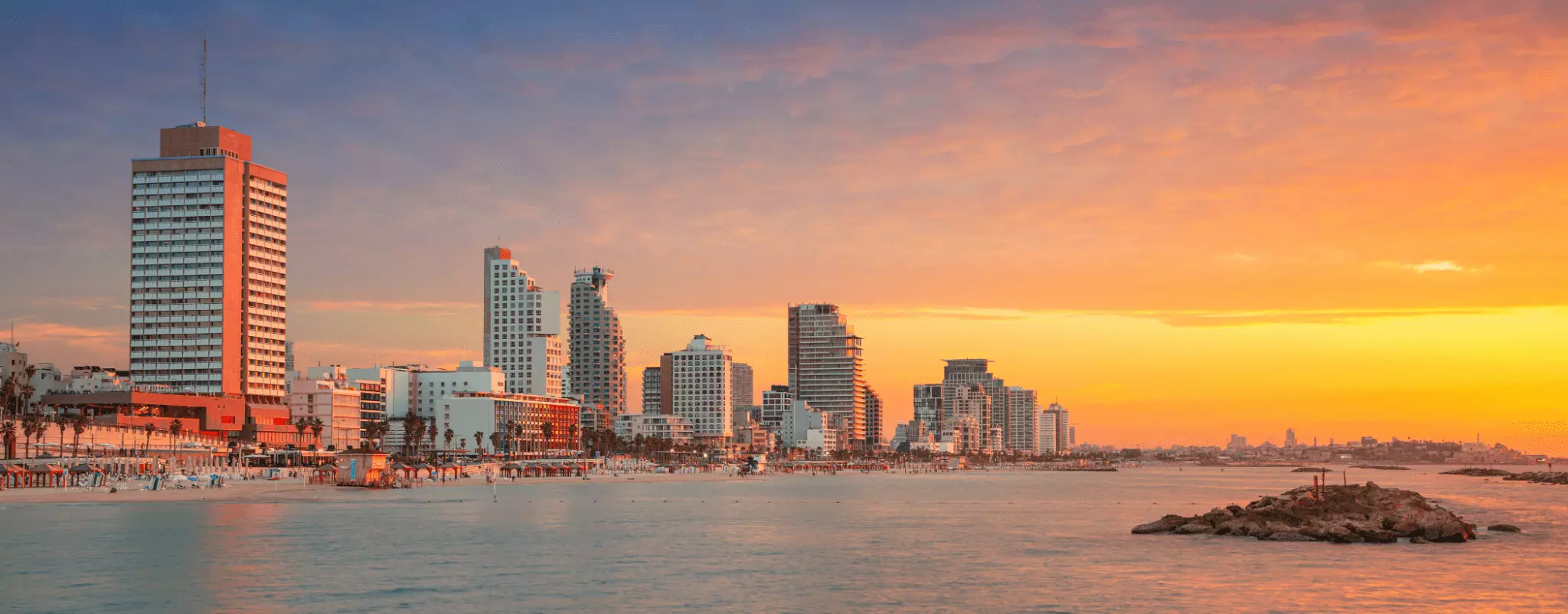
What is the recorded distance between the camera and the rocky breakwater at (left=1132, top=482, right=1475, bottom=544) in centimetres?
7575

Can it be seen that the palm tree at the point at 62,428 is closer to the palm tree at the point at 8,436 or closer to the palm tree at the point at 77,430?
the palm tree at the point at 77,430

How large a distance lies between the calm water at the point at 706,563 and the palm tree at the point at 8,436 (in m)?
61.8

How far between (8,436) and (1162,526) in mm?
139791

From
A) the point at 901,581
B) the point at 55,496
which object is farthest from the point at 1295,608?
the point at 55,496

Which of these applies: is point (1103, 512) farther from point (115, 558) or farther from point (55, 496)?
point (55, 496)

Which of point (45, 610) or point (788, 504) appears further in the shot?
point (788, 504)

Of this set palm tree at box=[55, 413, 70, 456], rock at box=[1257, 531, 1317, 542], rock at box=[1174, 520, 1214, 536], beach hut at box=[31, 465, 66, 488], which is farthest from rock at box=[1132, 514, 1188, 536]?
palm tree at box=[55, 413, 70, 456]

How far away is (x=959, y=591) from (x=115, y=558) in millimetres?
40630

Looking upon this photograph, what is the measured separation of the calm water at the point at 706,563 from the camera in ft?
165

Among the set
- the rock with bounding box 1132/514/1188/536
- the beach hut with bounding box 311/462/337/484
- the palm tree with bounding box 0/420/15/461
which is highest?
the palm tree with bounding box 0/420/15/461

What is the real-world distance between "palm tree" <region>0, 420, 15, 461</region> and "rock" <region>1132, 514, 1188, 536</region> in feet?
446

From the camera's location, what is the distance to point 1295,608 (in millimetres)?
48250

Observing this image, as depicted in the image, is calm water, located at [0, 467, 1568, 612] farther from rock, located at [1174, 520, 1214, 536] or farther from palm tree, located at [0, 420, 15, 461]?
palm tree, located at [0, 420, 15, 461]

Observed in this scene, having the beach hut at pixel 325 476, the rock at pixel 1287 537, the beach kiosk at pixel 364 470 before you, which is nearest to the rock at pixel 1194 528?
the rock at pixel 1287 537
